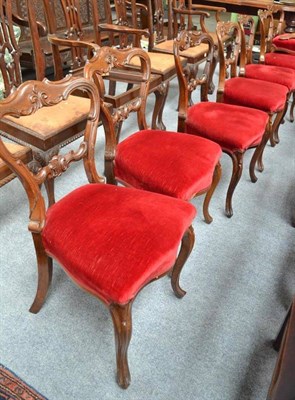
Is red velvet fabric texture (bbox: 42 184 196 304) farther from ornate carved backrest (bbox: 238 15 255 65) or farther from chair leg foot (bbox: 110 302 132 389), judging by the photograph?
ornate carved backrest (bbox: 238 15 255 65)

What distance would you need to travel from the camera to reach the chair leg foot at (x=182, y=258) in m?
1.15

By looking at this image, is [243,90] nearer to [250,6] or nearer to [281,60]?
[281,60]

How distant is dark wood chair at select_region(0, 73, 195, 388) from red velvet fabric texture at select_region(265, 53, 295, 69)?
6.75 ft

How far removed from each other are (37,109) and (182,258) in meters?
0.66

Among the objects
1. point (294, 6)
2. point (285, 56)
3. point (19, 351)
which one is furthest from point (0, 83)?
point (294, 6)

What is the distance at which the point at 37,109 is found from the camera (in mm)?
964

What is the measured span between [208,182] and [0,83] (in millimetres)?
Answer: 1094

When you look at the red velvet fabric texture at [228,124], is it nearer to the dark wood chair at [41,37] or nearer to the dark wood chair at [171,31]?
the dark wood chair at [171,31]

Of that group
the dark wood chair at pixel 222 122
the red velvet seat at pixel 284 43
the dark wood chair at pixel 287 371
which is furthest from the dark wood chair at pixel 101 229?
the red velvet seat at pixel 284 43

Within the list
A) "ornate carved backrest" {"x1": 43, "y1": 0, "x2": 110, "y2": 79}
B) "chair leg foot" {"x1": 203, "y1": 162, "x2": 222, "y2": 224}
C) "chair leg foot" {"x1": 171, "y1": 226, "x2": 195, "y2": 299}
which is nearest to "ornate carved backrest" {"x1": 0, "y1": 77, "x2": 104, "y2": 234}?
"chair leg foot" {"x1": 171, "y1": 226, "x2": 195, "y2": 299}

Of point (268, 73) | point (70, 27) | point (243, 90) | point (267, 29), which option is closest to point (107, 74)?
point (70, 27)

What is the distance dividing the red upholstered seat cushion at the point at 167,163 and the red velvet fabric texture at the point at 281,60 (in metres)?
1.61

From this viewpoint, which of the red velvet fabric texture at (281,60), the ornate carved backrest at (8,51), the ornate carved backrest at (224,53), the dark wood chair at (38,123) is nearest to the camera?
the dark wood chair at (38,123)

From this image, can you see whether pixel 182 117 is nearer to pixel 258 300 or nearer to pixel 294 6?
pixel 258 300
